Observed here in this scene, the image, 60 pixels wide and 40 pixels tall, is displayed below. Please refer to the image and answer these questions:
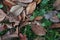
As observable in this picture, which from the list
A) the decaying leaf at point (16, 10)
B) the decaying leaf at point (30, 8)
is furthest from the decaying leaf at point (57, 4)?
the decaying leaf at point (16, 10)

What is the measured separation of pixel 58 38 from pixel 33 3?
479 mm

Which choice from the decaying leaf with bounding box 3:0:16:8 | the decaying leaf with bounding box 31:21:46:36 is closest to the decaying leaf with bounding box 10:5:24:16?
the decaying leaf with bounding box 3:0:16:8

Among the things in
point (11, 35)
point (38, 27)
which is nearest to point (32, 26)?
point (38, 27)

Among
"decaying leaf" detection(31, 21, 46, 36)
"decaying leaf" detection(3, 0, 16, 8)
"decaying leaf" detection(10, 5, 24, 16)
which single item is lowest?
"decaying leaf" detection(31, 21, 46, 36)

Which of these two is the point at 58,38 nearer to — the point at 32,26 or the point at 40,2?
the point at 32,26

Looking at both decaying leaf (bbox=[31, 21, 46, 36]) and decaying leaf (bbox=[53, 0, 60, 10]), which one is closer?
decaying leaf (bbox=[31, 21, 46, 36])

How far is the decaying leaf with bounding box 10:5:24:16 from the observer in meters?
2.69

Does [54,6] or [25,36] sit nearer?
[25,36]

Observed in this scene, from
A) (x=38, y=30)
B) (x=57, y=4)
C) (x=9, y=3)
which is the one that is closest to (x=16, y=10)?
(x=9, y=3)

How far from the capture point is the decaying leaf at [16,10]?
2.69 metres

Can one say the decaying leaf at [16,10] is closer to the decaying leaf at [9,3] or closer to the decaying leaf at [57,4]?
the decaying leaf at [9,3]

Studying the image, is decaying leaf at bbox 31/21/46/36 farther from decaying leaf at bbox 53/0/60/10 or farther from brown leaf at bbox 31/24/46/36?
decaying leaf at bbox 53/0/60/10

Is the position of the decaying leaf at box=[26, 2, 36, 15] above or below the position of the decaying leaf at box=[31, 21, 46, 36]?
above

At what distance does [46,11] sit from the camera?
270 centimetres
